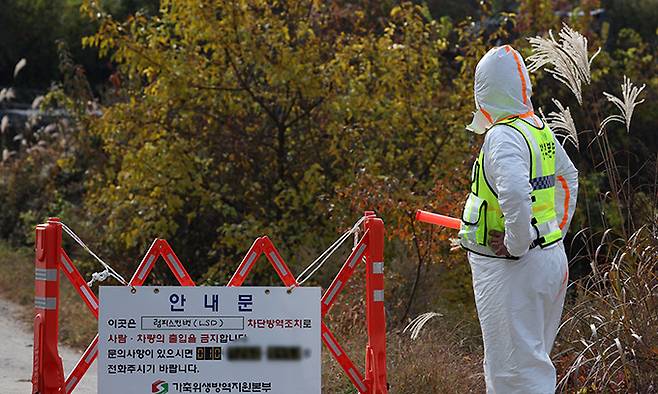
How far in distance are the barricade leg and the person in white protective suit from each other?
2299mm

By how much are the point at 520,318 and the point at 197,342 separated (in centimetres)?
177

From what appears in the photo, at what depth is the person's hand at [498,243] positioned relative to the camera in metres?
5.64

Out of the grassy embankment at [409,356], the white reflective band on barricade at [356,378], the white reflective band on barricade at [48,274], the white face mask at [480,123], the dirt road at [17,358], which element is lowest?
the dirt road at [17,358]

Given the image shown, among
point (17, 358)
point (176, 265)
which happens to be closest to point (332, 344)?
point (176, 265)

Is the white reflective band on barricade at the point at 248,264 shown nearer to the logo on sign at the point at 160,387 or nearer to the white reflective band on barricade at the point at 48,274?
the logo on sign at the point at 160,387

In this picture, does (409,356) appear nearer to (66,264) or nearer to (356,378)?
(356,378)

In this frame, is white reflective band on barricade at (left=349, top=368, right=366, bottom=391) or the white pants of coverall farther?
white reflective band on barricade at (left=349, top=368, right=366, bottom=391)

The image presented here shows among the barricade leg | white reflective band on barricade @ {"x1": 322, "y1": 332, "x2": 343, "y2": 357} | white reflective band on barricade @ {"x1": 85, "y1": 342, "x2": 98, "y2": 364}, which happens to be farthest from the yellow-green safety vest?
the barricade leg

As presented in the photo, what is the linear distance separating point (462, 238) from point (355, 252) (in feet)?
2.80

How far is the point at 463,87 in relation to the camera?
11.7m

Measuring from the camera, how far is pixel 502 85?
5863mm

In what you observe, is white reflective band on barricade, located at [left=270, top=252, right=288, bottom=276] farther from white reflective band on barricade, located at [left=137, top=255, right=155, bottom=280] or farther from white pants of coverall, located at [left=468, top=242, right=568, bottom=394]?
white pants of coverall, located at [left=468, top=242, right=568, bottom=394]

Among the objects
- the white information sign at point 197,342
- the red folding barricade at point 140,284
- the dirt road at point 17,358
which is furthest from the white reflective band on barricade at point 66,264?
the dirt road at point 17,358

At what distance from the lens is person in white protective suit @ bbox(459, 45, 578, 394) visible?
559cm
